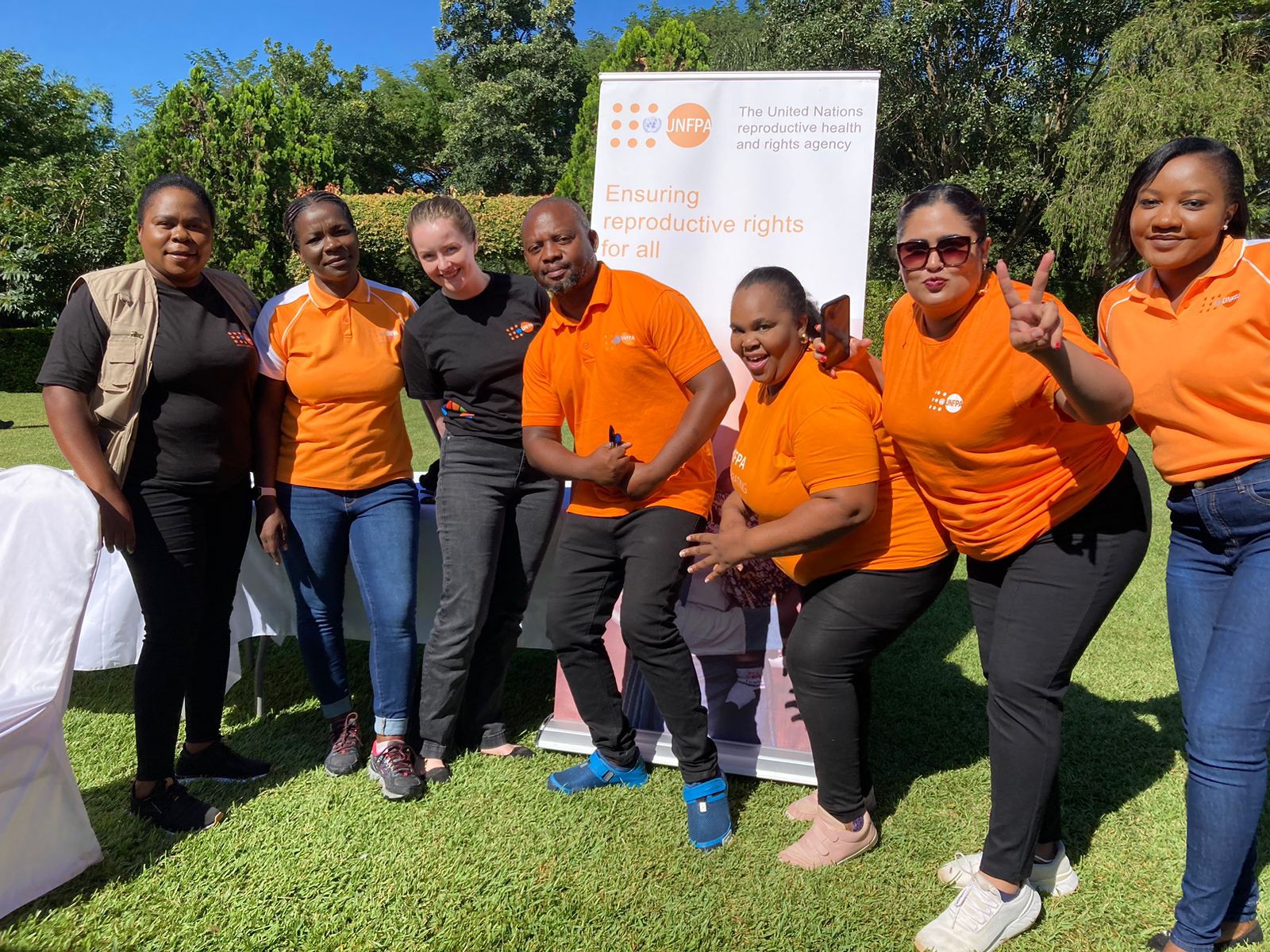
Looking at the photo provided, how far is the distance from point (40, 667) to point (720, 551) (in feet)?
6.71

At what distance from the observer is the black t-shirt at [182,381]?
8.54ft

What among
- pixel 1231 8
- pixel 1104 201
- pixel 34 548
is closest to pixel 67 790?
pixel 34 548

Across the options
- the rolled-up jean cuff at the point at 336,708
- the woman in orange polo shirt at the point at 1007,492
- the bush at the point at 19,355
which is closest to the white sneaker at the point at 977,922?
the woman in orange polo shirt at the point at 1007,492

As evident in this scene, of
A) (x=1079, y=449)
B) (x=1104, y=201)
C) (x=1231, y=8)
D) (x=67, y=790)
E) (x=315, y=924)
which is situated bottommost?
(x=315, y=924)

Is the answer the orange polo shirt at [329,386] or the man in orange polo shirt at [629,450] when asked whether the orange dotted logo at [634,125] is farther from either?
the orange polo shirt at [329,386]

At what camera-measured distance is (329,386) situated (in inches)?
121

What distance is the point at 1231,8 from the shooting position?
17016mm

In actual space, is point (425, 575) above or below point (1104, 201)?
below

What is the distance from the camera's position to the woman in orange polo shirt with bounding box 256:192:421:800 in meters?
3.08

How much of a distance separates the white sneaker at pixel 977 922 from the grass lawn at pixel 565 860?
0.07 metres

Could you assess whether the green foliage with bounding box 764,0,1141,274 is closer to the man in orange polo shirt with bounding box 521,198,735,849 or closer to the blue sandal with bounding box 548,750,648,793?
the man in orange polo shirt with bounding box 521,198,735,849

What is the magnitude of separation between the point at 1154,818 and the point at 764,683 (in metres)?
1.41

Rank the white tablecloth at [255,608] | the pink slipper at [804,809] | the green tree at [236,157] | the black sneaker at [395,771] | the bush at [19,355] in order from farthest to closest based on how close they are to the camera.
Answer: the bush at [19,355] → the green tree at [236,157] → the white tablecloth at [255,608] → the black sneaker at [395,771] → the pink slipper at [804,809]

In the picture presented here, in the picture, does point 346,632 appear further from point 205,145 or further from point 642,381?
point 205,145
